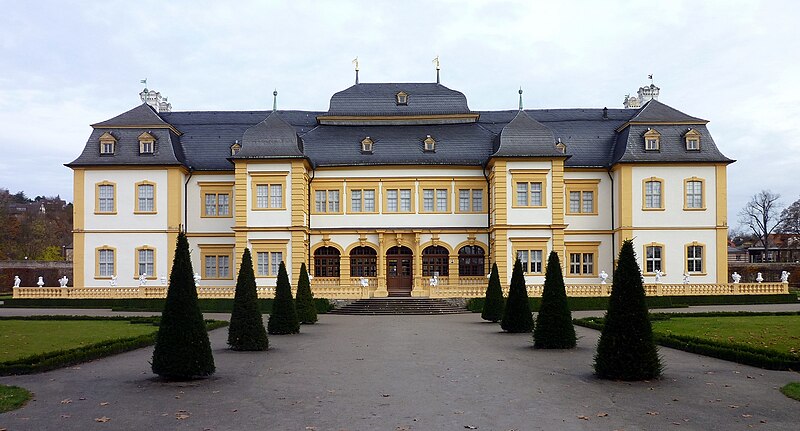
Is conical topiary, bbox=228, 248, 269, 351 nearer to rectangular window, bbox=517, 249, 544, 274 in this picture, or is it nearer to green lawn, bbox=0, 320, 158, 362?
green lawn, bbox=0, 320, 158, 362

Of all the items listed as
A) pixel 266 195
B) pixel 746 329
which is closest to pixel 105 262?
pixel 266 195

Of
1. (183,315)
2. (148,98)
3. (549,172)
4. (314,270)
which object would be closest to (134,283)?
(314,270)

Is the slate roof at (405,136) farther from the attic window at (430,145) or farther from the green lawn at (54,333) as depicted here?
the green lawn at (54,333)

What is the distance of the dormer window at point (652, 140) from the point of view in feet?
134

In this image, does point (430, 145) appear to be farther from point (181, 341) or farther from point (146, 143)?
point (181, 341)

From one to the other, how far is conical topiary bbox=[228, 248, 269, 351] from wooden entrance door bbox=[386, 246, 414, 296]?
77.9 feet

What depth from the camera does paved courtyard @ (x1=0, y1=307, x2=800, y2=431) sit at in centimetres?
981

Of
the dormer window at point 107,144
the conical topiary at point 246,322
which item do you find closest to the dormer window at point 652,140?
the conical topiary at point 246,322

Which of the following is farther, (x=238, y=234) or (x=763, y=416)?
(x=238, y=234)

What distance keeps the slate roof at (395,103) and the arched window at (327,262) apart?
8.03 meters

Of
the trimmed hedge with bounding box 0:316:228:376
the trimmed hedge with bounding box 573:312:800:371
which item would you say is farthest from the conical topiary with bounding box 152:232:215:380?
the trimmed hedge with bounding box 573:312:800:371

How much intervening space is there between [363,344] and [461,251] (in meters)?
22.2

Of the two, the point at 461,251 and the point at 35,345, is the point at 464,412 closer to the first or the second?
the point at 35,345

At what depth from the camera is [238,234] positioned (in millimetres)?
39344
